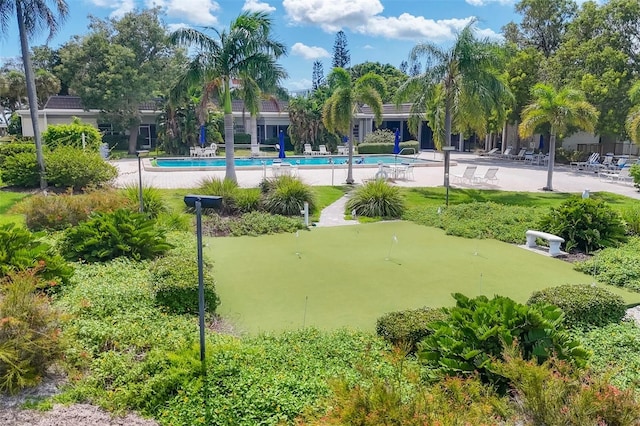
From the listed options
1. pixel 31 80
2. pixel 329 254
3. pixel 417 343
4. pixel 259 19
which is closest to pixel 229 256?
pixel 329 254

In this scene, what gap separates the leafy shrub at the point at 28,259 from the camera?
20.6ft

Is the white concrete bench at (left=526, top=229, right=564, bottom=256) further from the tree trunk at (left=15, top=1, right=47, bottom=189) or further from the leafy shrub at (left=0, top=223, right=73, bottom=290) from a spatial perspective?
the tree trunk at (left=15, top=1, right=47, bottom=189)

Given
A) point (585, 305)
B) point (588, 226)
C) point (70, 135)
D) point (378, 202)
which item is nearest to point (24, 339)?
point (585, 305)

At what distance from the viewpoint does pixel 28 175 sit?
15.6 meters

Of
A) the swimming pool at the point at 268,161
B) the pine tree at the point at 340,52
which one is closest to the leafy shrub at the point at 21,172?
the swimming pool at the point at 268,161

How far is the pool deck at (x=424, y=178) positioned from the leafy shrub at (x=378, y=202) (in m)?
3.09

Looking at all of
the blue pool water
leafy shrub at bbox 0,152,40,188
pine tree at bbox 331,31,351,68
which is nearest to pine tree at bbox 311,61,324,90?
pine tree at bbox 331,31,351,68

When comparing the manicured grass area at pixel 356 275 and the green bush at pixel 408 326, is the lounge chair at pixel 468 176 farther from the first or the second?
the green bush at pixel 408 326

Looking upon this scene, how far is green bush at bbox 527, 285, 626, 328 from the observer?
6031 mm

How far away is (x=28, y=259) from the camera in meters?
6.39

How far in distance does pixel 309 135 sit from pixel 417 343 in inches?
1159

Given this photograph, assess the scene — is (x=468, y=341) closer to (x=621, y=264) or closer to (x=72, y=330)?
(x=72, y=330)

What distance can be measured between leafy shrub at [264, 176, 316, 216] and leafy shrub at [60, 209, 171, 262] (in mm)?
4861

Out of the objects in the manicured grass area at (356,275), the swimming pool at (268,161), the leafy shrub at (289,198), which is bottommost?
the manicured grass area at (356,275)
